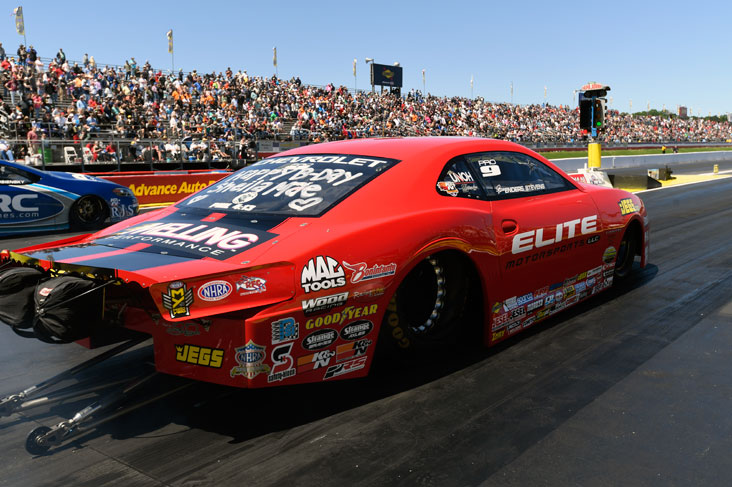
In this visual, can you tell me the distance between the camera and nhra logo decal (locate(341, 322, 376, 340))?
3.03 meters

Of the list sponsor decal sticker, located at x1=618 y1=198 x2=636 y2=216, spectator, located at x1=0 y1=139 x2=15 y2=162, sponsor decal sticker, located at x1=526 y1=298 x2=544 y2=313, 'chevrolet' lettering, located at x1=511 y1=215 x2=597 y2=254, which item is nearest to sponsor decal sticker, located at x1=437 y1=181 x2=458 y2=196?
'chevrolet' lettering, located at x1=511 y1=215 x2=597 y2=254

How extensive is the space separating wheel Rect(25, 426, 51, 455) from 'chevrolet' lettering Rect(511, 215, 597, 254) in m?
2.73

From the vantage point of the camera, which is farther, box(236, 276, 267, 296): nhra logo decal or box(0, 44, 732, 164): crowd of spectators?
box(0, 44, 732, 164): crowd of spectators

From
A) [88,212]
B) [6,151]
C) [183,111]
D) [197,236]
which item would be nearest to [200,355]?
[197,236]

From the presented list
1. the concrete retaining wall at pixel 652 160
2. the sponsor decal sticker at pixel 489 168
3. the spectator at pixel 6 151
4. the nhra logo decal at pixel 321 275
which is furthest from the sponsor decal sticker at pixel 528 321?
the concrete retaining wall at pixel 652 160

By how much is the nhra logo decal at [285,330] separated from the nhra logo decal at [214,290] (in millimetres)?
254

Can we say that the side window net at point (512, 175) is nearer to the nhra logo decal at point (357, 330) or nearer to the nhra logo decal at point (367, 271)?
the nhra logo decal at point (367, 271)

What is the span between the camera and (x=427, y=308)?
3.70m

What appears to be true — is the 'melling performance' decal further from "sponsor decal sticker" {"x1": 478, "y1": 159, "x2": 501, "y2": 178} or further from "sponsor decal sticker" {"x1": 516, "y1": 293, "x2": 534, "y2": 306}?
"sponsor decal sticker" {"x1": 516, "y1": 293, "x2": 534, "y2": 306}

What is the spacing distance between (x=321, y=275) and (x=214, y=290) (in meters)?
0.50

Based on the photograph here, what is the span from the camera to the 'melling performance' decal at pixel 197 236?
113 inches

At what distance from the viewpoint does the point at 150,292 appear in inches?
99.3

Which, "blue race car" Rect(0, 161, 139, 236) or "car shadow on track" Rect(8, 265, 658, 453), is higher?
"blue race car" Rect(0, 161, 139, 236)

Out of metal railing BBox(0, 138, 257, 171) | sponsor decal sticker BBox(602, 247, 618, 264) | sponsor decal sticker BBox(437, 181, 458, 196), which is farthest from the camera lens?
metal railing BBox(0, 138, 257, 171)
